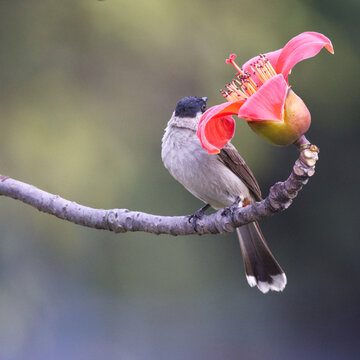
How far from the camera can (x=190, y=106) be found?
1.97 meters

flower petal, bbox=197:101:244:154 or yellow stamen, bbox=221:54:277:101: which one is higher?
yellow stamen, bbox=221:54:277:101

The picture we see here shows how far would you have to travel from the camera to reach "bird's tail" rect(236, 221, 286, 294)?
1.94m

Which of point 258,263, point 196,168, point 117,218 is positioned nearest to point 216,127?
point 117,218

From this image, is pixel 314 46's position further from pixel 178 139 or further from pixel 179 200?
pixel 179 200

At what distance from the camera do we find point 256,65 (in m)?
1.03

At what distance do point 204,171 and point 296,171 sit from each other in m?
1.00

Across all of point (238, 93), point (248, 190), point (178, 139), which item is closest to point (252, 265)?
point (248, 190)

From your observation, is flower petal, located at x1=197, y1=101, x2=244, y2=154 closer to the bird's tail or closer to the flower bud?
the flower bud

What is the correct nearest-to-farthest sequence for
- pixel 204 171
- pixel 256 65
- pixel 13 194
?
pixel 256 65
pixel 13 194
pixel 204 171

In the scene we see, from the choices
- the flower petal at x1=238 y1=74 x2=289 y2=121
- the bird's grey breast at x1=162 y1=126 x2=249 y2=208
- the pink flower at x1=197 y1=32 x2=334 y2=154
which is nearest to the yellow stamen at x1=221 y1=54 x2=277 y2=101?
the pink flower at x1=197 y1=32 x2=334 y2=154

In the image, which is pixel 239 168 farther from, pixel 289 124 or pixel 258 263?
pixel 289 124

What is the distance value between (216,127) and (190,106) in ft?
3.29

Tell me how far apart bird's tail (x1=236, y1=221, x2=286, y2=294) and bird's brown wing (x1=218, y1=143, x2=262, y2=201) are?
22 cm

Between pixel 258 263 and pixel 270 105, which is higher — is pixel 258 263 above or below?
below
